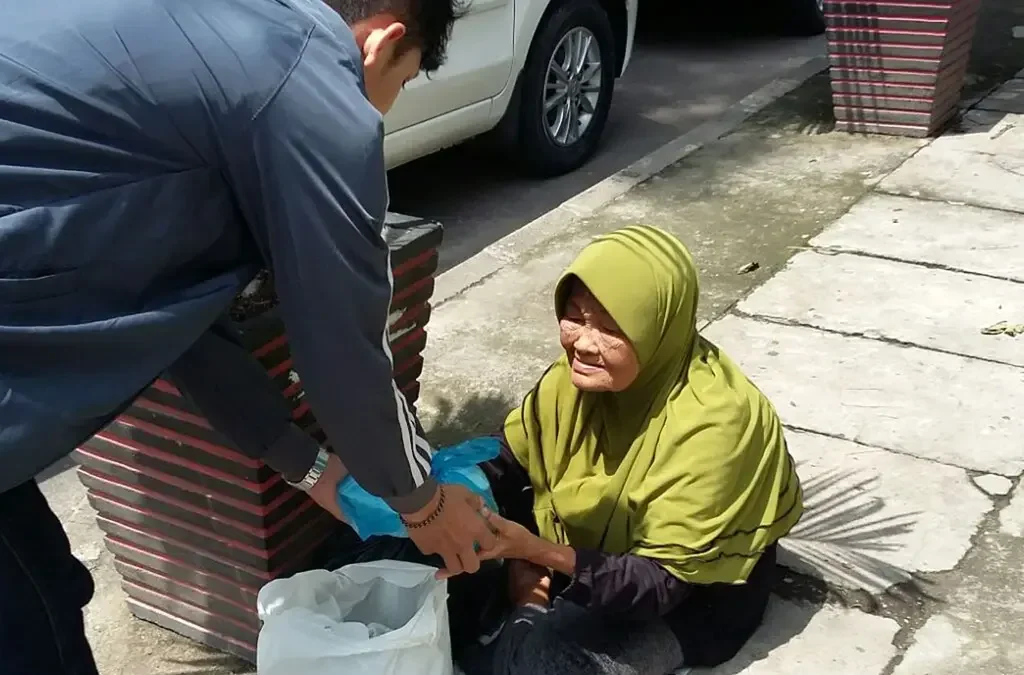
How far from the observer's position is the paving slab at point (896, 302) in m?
4.07

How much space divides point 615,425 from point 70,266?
128cm

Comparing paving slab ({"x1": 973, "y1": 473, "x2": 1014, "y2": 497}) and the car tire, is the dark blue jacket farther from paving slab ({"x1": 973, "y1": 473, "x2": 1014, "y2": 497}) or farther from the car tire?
the car tire

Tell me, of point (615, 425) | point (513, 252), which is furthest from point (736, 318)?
point (615, 425)

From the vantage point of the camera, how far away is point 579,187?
5867 millimetres

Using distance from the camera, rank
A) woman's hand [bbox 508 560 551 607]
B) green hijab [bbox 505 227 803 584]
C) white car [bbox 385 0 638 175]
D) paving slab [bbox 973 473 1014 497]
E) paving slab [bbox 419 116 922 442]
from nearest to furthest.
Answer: green hijab [bbox 505 227 803 584], woman's hand [bbox 508 560 551 607], paving slab [bbox 973 473 1014 497], paving slab [bbox 419 116 922 442], white car [bbox 385 0 638 175]

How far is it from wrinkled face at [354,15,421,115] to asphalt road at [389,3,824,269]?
3.30 metres

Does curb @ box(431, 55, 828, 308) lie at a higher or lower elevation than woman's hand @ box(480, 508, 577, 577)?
lower

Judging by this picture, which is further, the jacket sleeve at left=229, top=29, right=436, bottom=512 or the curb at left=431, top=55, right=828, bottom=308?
the curb at left=431, top=55, right=828, bottom=308

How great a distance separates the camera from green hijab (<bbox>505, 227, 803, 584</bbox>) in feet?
7.62

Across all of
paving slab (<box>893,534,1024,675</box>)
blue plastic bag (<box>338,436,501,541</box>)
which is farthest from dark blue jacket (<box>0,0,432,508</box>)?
paving slab (<box>893,534,1024,675</box>)

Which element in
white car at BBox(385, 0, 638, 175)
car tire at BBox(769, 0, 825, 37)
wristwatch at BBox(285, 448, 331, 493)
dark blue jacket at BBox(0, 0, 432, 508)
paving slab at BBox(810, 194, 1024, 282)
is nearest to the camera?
dark blue jacket at BBox(0, 0, 432, 508)

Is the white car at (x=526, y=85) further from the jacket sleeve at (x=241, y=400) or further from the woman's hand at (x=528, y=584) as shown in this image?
the jacket sleeve at (x=241, y=400)

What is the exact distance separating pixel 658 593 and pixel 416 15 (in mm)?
1212

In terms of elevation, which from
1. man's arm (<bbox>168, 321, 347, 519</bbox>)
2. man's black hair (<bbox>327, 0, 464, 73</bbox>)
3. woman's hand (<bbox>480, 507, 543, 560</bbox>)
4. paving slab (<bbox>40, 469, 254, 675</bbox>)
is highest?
man's black hair (<bbox>327, 0, 464, 73</bbox>)
